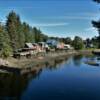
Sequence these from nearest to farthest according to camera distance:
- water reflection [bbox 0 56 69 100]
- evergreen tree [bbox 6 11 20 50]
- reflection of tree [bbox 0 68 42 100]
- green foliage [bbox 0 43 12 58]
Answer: water reflection [bbox 0 56 69 100]
reflection of tree [bbox 0 68 42 100]
green foliage [bbox 0 43 12 58]
evergreen tree [bbox 6 11 20 50]

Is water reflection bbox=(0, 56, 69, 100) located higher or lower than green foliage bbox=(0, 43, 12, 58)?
lower

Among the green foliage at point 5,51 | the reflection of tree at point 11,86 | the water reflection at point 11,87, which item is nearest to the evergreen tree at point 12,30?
the green foliage at point 5,51

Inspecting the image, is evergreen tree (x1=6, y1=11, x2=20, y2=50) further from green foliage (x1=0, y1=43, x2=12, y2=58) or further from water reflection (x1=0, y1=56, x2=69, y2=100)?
water reflection (x1=0, y1=56, x2=69, y2=100)

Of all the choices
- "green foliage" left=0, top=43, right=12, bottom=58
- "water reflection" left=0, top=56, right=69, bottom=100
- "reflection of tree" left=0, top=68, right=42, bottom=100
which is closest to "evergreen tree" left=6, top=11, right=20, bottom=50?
"green foliage" left=0, top=43, right=12, bottom=58

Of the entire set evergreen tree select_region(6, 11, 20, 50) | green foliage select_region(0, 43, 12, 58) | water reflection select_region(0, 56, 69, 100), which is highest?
evergreen tree select_region(6, 11, 20, 50)

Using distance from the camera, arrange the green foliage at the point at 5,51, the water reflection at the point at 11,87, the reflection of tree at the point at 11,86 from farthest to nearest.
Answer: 1. the green foliage at the point at 5,51
2. the reflection of tree at the point at 11,86
3. the water reflection at the point at 11,87

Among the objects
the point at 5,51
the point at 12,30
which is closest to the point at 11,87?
the point at 5,51

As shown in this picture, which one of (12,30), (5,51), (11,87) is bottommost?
(11,87)

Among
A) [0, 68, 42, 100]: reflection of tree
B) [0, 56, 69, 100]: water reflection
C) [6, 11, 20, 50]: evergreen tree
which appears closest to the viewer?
[0, 56, 69, 100]: water reflection

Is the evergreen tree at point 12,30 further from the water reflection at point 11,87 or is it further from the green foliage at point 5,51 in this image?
the water reflection at point 11,87

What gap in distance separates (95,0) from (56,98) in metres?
18.6

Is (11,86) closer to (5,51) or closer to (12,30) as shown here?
(5,51)

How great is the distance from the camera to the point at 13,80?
177ft

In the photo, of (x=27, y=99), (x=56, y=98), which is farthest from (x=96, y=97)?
(x=27, y=99)
